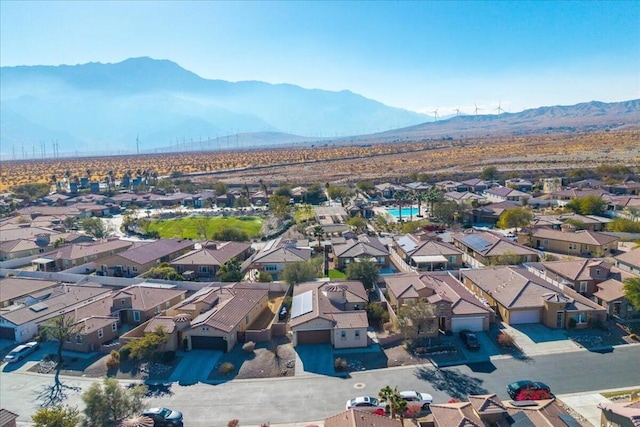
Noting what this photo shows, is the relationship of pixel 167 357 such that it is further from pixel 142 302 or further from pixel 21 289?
pixel 21 289

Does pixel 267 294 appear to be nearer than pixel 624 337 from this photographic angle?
No

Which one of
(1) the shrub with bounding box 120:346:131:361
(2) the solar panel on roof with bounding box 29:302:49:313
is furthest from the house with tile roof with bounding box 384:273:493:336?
(2) the solar panel on roof with bounding box 29:302:49:313

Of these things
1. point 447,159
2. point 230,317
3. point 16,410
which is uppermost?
point 447,159

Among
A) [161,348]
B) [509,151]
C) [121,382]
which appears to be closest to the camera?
[121,382]

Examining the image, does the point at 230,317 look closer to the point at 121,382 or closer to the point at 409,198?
the point at 121,382

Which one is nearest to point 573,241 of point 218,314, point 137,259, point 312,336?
point 312,336

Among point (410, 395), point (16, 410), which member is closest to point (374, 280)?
point (410, 395)

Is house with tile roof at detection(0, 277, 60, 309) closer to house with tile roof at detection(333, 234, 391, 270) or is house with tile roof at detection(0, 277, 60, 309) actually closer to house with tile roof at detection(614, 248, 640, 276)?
house with tile roof at detection(333, 234, 391, 270)
